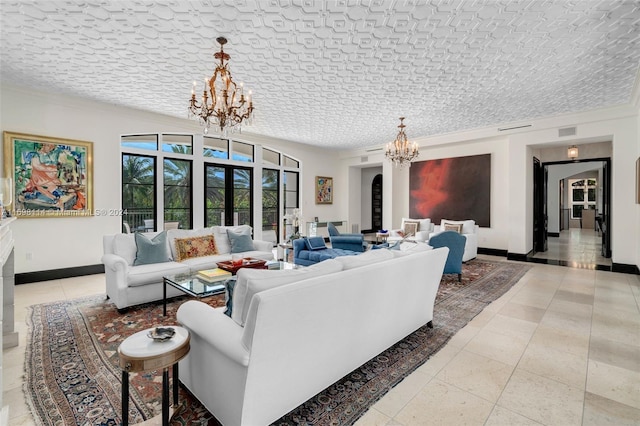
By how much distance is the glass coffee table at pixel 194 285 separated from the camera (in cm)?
302

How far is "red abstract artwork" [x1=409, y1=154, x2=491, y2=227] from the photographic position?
7746 millimetres

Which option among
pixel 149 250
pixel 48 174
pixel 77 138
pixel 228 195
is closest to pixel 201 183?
pixel 228 195

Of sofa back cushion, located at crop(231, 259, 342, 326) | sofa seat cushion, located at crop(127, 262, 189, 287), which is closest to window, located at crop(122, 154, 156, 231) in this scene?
sofa seat cushion, located at crop(127, 262, 189, 287)

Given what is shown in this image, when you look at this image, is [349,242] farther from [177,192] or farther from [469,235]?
[177,192]

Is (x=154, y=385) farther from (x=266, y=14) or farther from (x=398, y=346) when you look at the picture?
(x=266, y=14)

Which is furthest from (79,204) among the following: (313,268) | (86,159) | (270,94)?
(313,268)

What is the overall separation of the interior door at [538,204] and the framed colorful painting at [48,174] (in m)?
9.82

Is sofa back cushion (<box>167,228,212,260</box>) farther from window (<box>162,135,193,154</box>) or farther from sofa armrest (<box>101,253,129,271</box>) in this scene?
window (<box>162,135,193,154</box>)

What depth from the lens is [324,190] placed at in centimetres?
1000

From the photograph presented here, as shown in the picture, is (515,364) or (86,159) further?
(86,159)

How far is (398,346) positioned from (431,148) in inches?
279

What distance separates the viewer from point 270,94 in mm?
5035

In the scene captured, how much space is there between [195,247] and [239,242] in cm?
73

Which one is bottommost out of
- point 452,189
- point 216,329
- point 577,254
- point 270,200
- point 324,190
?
point 577,254
